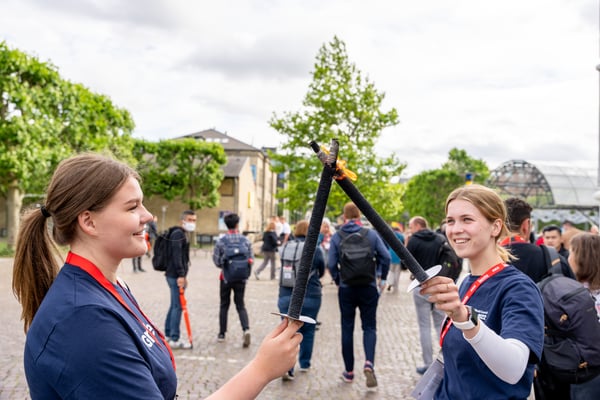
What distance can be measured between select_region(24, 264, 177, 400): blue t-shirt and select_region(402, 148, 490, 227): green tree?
68.7m

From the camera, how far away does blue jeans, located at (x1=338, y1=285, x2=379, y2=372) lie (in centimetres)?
662

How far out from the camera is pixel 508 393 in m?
2.32

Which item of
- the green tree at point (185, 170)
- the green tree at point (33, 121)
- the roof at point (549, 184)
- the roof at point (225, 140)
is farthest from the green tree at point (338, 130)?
the roof at point (225, 140)

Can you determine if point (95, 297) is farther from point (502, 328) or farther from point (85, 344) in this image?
point (502, 328)

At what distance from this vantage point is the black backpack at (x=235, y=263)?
8195 millimetres

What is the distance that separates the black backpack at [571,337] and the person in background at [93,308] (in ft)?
8.74

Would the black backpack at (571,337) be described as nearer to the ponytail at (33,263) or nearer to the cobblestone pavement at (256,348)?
the cobblestone pavement at (256,348)

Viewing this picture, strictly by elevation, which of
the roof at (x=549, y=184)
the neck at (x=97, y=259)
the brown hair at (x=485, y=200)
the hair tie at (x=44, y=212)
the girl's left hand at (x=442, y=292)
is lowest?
the girl's left hand at (x=442, y=292)

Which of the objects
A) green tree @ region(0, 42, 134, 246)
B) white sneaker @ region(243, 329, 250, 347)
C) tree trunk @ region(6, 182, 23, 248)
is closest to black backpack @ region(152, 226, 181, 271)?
white sneaker @ region(243, 329, 250, 347)

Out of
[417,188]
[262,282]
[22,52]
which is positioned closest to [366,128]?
[262,282]

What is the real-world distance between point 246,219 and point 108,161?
52889 millimetres

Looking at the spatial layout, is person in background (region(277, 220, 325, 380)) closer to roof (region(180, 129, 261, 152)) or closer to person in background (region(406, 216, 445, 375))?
person in background (region(406, 216, 445, 375))

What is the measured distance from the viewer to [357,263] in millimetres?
6488

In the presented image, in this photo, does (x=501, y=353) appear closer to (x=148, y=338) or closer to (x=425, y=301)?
(x=148, y=338)
